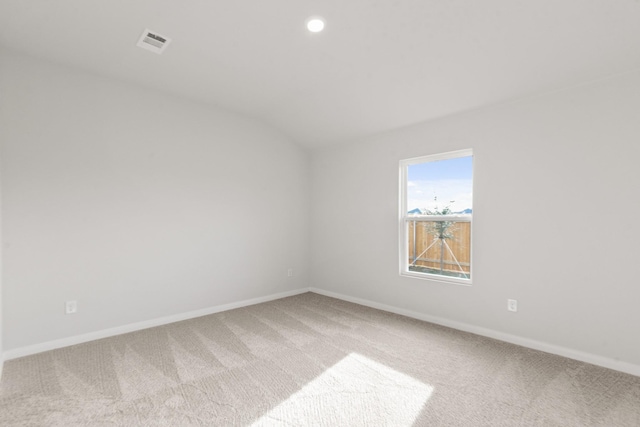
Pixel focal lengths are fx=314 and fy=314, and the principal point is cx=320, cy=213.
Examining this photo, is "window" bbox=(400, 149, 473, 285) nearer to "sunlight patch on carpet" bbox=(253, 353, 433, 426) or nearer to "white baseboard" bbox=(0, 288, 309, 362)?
"sunlight patch on carpet" bbox=(253, 353, 433, 426)

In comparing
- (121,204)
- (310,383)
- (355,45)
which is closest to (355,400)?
(310,383)

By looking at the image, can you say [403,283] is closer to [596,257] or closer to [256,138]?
[596,257]

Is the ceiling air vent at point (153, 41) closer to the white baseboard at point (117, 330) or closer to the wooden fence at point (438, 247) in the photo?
A: the white baseboard at point (117, 330)

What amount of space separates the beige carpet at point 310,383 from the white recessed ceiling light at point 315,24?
2.75m

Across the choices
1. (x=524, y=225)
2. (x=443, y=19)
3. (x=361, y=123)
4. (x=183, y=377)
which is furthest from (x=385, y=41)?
(x=183, y=377)

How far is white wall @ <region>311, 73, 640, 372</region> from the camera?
2.51 metres

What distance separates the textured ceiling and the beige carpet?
2.44 meters

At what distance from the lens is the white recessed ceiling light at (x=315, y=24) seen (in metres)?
2.40

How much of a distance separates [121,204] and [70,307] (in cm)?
110

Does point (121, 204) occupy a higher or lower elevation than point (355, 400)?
higher

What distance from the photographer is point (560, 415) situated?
1939 mm

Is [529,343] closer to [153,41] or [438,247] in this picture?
[438,247]

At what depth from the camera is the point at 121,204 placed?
3.37 meters

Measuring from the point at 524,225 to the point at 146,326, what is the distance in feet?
13.4
